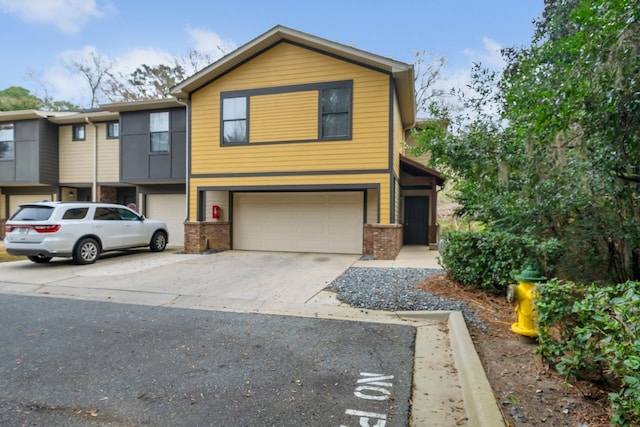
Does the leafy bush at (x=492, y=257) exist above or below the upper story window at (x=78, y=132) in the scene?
below

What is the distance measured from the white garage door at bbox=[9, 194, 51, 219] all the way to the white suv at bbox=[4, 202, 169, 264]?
922 centimetres

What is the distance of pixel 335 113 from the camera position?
422 inches

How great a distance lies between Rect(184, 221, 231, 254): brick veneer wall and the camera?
38.3ft

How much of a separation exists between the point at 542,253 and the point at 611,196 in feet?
3.75

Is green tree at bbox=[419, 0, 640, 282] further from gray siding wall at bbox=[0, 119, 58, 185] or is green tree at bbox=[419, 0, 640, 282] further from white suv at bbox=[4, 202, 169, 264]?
gray siding wall at bbox=[0, 119, 58, 185]

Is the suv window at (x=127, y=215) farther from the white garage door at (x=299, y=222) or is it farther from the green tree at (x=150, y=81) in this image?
the green tree at (x=150, y=81)

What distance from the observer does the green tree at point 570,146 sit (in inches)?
152

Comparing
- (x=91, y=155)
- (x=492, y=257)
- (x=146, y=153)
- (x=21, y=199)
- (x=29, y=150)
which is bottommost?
(x=492, y=257)

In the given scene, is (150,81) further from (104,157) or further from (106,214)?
(106,214)

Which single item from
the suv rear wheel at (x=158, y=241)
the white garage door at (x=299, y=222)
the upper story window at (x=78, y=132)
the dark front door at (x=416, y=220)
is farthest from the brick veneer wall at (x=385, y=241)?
the upper story window at (x=78, y=132)

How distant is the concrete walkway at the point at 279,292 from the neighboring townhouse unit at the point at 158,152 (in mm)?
3029

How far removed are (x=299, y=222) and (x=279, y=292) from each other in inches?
236

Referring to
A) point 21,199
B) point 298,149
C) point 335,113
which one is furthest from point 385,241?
point 21,199

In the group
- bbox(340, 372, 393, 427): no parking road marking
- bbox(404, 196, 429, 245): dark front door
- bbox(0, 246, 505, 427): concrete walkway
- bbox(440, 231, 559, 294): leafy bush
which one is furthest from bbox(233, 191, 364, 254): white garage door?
bbox(340, 372, 393, 427): no parking road marking
